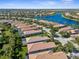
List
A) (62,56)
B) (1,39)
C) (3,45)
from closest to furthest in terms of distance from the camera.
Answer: (62,56)
(3,45)
(1,39)

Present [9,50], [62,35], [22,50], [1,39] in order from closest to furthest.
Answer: [9,50] → [22,50] → [1,39] → [62,35]

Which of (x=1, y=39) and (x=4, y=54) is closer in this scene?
(x=4, y=54)

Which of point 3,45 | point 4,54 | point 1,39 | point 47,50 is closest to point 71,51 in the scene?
point 47,50

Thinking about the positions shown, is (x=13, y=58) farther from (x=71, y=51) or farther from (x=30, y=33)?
(x=30, y=33)

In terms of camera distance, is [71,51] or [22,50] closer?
[71,51]

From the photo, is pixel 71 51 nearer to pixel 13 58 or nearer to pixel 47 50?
pixel 47 50

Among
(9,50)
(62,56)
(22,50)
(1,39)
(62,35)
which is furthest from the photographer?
(62,35)

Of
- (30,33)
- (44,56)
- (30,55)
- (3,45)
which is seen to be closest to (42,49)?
(30,55)

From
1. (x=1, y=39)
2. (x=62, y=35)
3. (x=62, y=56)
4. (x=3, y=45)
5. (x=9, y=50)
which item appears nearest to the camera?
(x=62, y=56)
